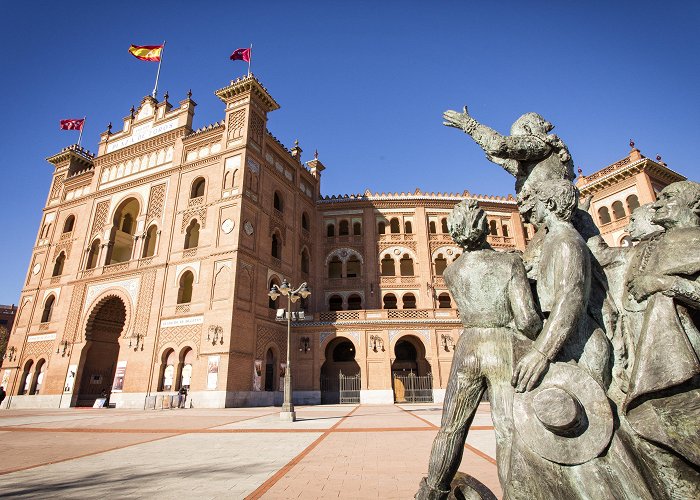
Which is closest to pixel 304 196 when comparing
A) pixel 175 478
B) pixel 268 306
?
pixel 268 306

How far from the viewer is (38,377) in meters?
24.7

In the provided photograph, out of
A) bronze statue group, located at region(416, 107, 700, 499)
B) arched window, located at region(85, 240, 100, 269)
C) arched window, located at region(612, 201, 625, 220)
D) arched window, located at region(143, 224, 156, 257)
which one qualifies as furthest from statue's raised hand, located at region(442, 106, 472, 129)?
arched window, located at region(85, 240, 100, 269)

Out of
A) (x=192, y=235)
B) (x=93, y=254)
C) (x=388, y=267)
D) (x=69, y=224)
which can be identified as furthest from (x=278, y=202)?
(x=69, y=224)

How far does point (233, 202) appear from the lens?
2183cm

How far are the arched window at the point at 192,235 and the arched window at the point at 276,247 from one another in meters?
4.90

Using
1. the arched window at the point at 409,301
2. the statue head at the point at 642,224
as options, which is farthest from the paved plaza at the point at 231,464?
the arched window at the point at 409,301

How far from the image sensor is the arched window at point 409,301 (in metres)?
28.5

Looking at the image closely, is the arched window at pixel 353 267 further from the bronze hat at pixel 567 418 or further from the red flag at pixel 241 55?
the bronze hat at pixel 567 418

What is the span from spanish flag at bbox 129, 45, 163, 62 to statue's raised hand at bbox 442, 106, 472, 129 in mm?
29245

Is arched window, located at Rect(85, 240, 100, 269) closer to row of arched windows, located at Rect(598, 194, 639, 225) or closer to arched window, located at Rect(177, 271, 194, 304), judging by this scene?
arched window, located at Rect(177, 271, 194, 304)

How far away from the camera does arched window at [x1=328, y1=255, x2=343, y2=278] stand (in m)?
29.9

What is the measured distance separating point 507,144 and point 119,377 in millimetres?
24641

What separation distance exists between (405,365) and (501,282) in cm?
2655

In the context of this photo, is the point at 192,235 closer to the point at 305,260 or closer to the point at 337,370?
the point at 305,260
